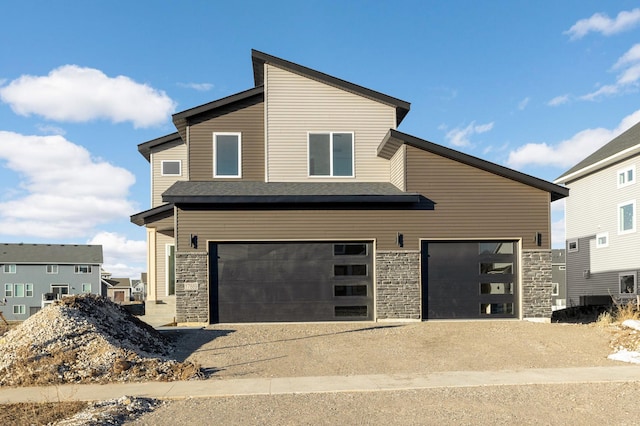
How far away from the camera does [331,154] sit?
60.5 feet

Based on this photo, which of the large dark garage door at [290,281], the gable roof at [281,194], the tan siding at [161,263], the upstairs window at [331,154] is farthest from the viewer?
Answer: the tan siding at [161,263]

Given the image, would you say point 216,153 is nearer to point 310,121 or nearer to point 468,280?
point 310,121

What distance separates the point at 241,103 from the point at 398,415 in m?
13.8

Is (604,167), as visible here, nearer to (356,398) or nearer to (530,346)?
(530,346)

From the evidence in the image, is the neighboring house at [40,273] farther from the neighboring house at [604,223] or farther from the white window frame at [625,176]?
the white window frame at [625,176]

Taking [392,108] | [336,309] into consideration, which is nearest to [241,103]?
[392,108]

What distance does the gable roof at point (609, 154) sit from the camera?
77.1ft

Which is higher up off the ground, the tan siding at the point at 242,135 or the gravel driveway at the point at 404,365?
the tan siding at the point at 242,135

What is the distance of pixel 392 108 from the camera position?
61.8 feet

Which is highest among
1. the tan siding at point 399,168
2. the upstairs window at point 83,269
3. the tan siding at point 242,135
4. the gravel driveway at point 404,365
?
the tan siding at point 242,135

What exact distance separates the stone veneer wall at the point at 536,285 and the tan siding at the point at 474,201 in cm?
51

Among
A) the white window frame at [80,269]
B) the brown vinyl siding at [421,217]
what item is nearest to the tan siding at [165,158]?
the brown vinyl siding at [421,217]

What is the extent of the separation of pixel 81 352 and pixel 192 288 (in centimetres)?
568

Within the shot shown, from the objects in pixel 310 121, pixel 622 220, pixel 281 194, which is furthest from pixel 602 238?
pixel 281 194
